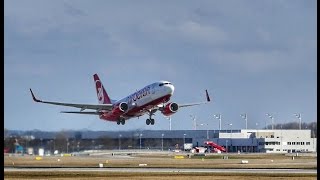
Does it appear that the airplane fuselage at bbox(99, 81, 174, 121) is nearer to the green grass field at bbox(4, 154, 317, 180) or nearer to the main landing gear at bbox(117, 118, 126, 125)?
the green grass field at bbox(4, 154, 317, 180)

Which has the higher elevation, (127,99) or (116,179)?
(127,99)

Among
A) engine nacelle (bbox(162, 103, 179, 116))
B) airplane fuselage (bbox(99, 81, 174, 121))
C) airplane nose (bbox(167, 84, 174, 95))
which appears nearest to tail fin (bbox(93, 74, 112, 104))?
airplane fuselage (bbox(99, 81, 174, 121))

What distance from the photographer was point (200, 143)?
368 ft

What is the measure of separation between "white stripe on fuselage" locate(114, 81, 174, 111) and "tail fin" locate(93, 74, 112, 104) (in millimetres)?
15611

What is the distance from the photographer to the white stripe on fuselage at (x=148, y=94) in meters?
82.8

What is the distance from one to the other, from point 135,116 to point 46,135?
1661 inches

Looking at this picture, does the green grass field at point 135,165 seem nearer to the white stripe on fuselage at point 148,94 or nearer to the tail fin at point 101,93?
the white stripe on fuselage at point 148,94

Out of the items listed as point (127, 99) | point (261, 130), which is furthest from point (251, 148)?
point (127, 99)

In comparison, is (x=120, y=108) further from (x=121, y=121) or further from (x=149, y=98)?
(x=121, y=121)

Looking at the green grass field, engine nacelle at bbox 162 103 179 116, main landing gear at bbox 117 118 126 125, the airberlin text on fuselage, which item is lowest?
the green grass field

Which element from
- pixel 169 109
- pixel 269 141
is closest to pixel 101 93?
pixel 169 109

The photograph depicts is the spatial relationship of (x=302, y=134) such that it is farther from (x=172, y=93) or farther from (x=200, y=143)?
(x=172, y=93)

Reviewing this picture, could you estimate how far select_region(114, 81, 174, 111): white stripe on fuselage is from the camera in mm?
82750

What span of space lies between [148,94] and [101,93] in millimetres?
28440
